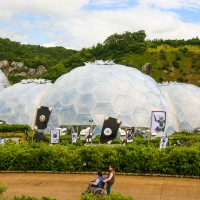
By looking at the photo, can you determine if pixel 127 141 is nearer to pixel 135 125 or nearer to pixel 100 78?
pixel 135 125

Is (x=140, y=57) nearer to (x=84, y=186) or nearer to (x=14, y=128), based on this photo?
(x=14, y=128)

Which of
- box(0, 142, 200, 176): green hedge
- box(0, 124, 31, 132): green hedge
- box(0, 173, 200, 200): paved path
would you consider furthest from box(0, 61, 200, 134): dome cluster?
box(0, 173, 200, 200): paved path

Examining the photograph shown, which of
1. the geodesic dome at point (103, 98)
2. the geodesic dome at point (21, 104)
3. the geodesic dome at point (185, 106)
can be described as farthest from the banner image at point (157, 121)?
the geodesic dome at point (21, 104)

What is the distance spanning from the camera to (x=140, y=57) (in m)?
68.8

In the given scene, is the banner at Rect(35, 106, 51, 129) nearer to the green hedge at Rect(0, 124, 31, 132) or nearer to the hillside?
the green hedge at Rect(0, 124, 31, 132)

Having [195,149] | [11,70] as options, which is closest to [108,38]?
[11,70]

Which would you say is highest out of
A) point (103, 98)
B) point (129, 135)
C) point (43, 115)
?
point (103, 98)

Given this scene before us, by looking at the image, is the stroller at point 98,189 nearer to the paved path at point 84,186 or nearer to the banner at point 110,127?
the paved path at point 84,186

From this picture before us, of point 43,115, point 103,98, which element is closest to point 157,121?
point 43,115

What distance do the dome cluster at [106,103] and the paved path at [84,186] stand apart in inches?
367

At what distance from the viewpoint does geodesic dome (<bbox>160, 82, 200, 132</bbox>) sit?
3102 cm

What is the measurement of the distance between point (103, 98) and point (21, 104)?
890 centimetres

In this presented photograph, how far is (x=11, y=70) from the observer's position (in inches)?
3120

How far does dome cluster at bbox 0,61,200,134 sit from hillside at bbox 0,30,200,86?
33204 mm
